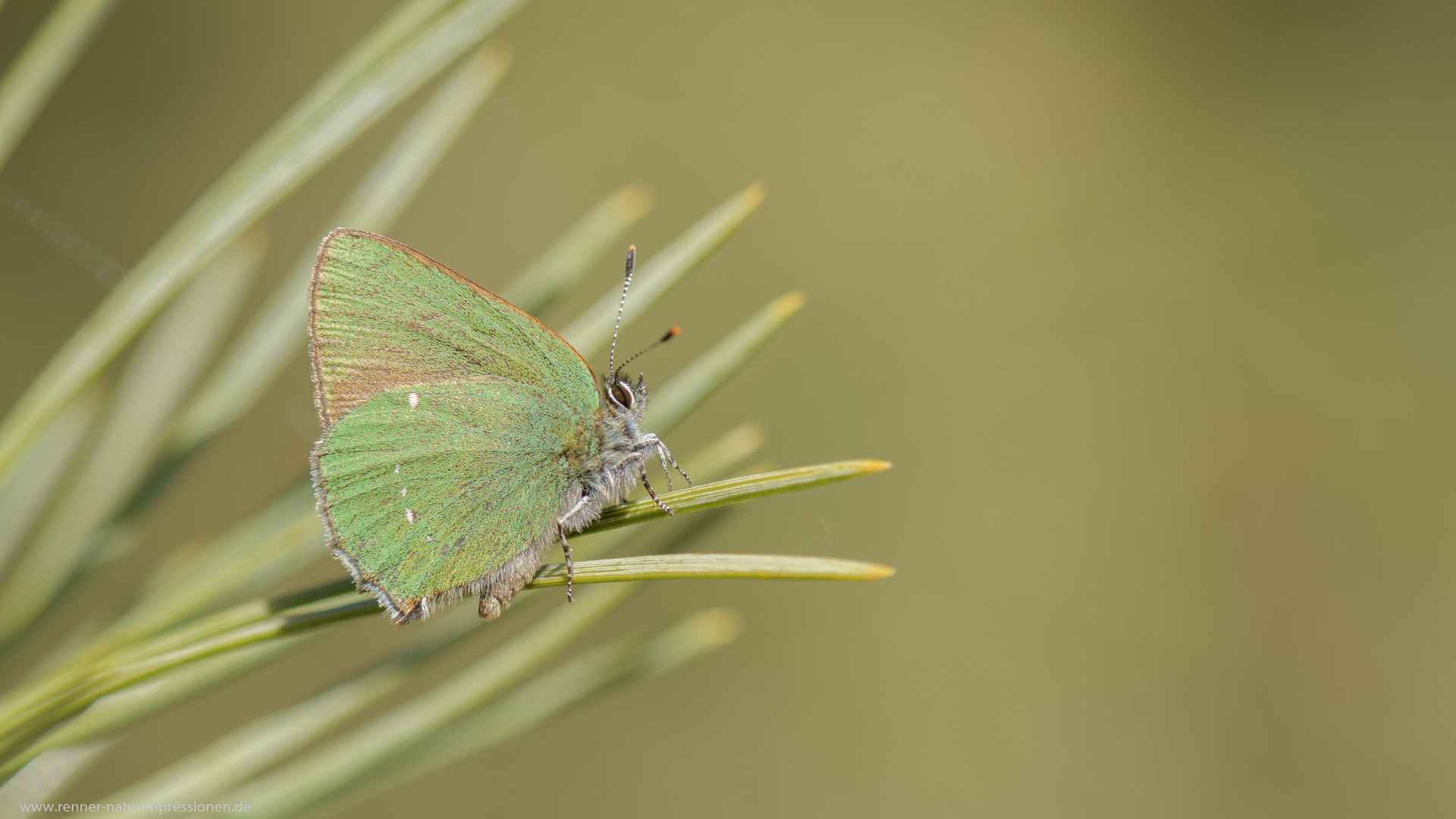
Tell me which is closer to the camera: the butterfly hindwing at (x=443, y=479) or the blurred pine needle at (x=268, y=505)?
the blurred pine needle at (x=268, y=505)

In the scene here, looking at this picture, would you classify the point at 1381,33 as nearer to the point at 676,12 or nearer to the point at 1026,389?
the point at 1026,389

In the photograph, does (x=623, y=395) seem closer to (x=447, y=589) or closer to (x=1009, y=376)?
(x=447, y=589)

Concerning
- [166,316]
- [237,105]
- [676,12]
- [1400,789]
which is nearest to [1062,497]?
[1400,789]

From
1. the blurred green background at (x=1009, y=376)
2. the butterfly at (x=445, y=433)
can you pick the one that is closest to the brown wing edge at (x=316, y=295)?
the butterfly at (x=445, y=433)

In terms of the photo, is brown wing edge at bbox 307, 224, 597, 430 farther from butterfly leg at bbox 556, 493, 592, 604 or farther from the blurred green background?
the blurred green background

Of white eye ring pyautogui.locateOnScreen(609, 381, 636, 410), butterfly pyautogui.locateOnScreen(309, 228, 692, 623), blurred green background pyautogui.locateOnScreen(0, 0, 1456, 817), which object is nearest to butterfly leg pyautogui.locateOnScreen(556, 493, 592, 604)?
butterfly pyautogui.locateOnScreen(309, 228, 692, 623)

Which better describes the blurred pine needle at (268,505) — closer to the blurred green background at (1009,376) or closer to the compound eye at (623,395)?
the compound eye at (623,395)

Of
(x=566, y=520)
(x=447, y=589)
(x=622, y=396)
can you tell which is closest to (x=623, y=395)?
(x=622, y=396)
